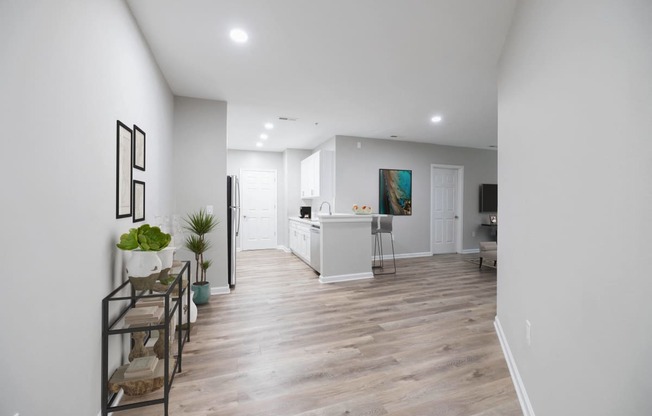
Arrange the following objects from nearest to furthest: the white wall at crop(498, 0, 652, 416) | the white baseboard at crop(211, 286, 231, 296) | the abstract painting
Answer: the white wall at crop(498, 0, 652, 416) → the white baseboard at crop(211, 286, 231, 296) → the abstract painting

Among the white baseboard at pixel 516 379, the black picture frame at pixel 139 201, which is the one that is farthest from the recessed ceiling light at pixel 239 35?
the white baseboard at pixel 516 379

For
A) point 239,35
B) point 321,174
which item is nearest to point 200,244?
point 239,35

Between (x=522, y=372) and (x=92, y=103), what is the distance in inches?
116

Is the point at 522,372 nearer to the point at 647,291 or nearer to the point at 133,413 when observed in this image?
the point at 647,291

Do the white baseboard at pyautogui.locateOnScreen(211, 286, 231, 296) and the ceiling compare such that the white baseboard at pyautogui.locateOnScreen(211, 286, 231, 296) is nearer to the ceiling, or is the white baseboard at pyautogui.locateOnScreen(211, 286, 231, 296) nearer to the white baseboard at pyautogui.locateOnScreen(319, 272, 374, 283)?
the white baseboard at pyautogui.locateOnScreen(319, 272, 374, 283)

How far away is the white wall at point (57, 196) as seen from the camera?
3.08ft

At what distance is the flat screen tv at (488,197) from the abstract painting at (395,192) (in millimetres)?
2029

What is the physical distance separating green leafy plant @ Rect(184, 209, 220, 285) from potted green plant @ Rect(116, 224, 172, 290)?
5.56ft

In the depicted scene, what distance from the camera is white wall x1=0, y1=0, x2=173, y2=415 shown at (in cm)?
94

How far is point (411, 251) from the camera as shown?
649 cm

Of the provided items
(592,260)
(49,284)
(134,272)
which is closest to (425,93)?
(592,260)

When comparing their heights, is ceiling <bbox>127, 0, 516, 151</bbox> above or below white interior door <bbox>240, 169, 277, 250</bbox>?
above

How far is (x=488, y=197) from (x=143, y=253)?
7.39m

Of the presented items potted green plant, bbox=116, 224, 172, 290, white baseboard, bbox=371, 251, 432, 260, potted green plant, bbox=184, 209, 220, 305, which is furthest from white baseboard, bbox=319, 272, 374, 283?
potted green plant, bbox=116, 224, 172, 290
